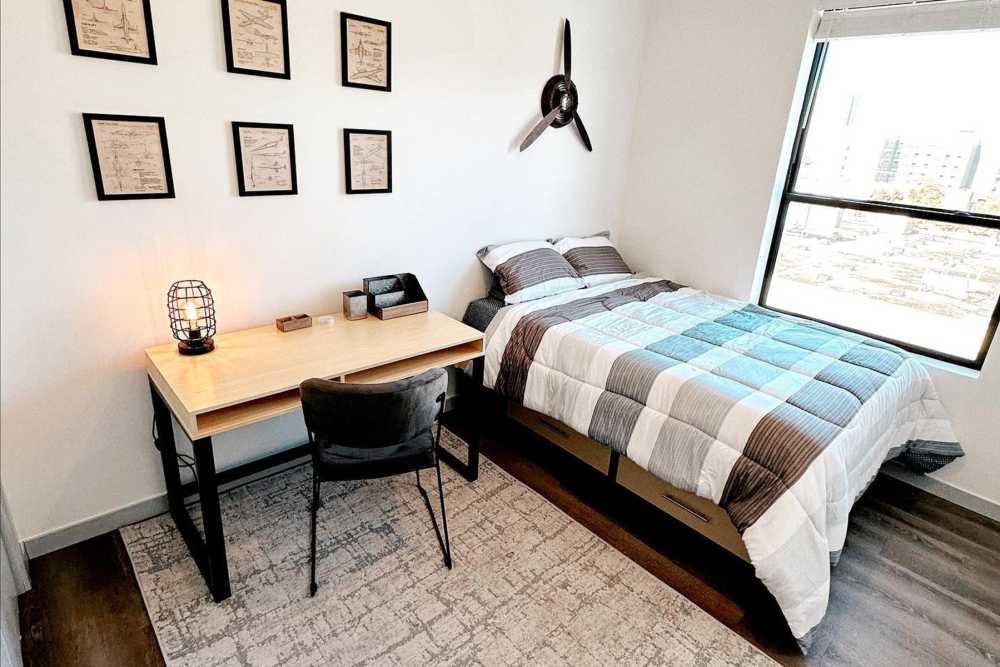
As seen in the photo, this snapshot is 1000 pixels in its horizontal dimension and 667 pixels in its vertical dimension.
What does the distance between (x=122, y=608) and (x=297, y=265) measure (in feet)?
4.46

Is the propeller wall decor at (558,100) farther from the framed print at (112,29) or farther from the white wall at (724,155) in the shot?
the framed print at (112,29)

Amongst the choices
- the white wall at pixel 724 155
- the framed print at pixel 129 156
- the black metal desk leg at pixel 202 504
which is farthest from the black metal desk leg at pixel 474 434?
the white wall at pixel 724 155

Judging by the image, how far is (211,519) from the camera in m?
1.69

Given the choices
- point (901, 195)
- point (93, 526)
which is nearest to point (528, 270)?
point (901, 195)

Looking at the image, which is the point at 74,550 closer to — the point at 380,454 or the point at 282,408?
the point at 282,408

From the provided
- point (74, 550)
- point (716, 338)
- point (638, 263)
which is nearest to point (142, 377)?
point (74, 550)

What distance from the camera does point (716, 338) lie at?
253 centimetres

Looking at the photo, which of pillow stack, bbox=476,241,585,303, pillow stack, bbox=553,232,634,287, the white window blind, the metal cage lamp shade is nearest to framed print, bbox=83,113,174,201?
the metal cage lamp shade

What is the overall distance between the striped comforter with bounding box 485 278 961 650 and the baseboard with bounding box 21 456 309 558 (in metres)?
1.54

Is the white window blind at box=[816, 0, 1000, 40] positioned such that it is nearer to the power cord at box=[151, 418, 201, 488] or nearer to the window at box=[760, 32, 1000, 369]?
the window at box=[760, 32, 1000, 369]

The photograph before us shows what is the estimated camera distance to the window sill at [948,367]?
8.22 ft

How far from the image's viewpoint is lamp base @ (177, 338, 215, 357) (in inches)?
75.2

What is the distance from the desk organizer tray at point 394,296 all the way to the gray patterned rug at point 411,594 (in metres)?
0.82

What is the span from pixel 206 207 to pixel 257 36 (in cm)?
65
